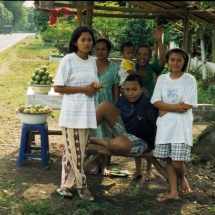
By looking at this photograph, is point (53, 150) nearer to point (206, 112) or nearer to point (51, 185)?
point (51, 185)

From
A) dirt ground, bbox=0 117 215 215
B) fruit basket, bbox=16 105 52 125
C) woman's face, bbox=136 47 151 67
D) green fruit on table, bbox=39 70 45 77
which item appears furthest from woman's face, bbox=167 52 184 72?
green fruit on table, bbox=39 70 45 77

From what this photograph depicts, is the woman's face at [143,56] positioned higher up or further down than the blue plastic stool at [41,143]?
higher up

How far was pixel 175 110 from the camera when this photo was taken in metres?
4.23

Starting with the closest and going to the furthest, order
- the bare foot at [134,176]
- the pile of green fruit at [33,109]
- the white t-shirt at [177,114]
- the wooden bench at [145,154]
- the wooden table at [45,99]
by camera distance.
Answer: the white t-shirt at [177,114] → the wooden bench at [145,154] → the bare foot at [134,176] → the pile of green fruit at [33,109] → the wooden table at [45,99]

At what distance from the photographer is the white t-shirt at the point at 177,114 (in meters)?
4.22

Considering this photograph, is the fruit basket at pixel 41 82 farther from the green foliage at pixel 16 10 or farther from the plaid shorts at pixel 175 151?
the green foliage at pixel 16 10

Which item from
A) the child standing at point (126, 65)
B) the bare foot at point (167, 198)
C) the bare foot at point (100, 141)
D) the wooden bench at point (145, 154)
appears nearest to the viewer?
the bare foot at point (167, 198)

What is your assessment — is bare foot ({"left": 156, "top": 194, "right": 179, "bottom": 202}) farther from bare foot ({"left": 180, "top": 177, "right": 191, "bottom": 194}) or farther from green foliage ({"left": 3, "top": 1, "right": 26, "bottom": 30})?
green foliage ({"left": 3, "top": 1, "right": 26, "bottom": 30})

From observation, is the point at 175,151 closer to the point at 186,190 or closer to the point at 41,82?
the point at 186,190

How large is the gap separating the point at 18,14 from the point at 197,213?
113 metres

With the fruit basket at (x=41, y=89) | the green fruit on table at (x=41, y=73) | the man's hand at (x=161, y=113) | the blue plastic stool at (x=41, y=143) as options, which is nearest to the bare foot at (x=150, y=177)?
the man's hand at (x=161, y=113)

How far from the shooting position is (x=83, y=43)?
4.11 m

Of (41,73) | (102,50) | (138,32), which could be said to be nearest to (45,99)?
(41,73)

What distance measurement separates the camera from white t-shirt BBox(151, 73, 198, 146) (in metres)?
4.22
